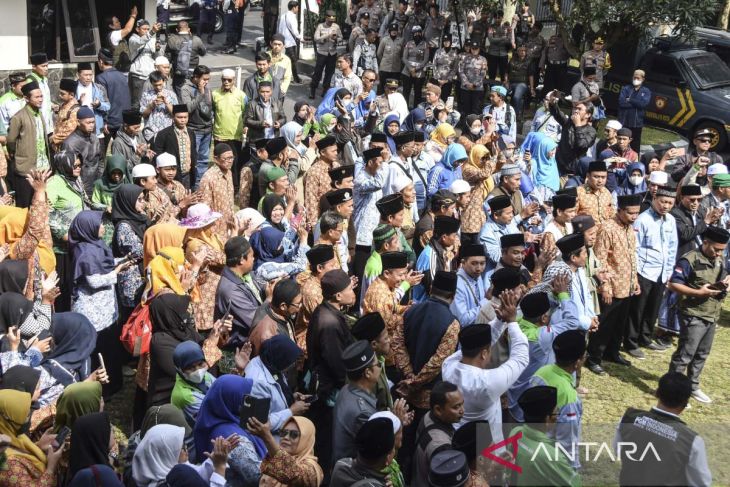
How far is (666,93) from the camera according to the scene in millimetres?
18328

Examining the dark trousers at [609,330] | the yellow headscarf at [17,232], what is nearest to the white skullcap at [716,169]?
the dark trousers at [609,330]

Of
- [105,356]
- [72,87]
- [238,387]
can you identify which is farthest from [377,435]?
[72,87]

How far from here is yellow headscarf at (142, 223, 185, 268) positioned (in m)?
7.85

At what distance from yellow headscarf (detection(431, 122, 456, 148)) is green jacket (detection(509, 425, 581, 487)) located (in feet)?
22.6

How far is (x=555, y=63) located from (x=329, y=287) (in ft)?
44.6

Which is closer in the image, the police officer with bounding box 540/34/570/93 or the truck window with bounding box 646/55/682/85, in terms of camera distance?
the truck window with bounding box 646/55/682/85

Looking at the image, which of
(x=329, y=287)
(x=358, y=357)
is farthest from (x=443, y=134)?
(x=358, y=357)

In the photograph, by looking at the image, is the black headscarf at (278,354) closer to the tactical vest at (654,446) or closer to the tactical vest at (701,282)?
the tactical vest at (654,446)

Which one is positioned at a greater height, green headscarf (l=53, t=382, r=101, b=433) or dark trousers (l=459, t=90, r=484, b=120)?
green headscarf (l=53, t=382, r=101, b=433)

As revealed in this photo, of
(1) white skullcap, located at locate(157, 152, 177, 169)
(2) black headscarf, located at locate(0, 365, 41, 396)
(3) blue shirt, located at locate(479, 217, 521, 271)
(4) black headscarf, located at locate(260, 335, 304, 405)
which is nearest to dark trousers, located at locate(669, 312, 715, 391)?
(3) blue shirt, located at locate(479, 217, 521, 271)

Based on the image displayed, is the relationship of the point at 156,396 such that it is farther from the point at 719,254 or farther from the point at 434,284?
the point at 719,254

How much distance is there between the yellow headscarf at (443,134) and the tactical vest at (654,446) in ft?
21.5

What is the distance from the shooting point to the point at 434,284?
6910 millimetres

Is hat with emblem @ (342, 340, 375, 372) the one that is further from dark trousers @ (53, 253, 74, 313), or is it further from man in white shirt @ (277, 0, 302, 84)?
man in white shirt @ (277, 0, 302, 84)
